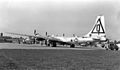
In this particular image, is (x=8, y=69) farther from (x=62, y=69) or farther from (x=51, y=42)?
(x=51, y=42)

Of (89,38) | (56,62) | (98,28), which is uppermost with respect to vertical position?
(98,28)

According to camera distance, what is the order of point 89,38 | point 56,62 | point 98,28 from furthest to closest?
point 98,28 → point 89,38 → point 56,62

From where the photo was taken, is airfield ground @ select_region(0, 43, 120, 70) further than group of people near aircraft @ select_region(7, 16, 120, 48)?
No

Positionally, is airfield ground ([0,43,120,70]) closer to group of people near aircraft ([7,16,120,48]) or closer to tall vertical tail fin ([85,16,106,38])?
group of people near aircraft ([7,16,120,48])

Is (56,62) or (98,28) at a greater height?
(98,28)

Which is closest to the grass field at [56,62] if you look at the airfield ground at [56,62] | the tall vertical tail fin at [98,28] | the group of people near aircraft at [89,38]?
the airfield ground at [56,62]

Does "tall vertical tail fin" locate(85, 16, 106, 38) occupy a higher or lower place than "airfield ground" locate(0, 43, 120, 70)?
higher

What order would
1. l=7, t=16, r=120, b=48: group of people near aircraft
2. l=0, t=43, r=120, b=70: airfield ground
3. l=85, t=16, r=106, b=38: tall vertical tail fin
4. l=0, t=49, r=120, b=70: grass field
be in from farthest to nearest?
1. l=85, t=16, r=106, b=38: tall vertical tail fin
2. l=7, t=16, r=120, b=48: group of people near aircraft
3. l=0, t=43, r=120, b=70: airfield ground
4. l=0, t=49, r=120, b=70: grass field

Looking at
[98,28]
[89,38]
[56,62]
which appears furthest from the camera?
[98,28]

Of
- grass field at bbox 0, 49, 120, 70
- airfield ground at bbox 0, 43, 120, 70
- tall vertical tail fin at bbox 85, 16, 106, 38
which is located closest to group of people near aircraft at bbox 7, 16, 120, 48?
tall vertical tail fin at bbox 85, 16, 106, 38

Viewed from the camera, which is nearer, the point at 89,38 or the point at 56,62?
the point at 56,62

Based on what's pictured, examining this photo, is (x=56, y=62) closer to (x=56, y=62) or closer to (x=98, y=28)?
(x=56, y=62)

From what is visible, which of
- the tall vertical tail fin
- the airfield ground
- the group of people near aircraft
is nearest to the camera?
the airfield ground

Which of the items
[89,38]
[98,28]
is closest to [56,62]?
[89,38]
